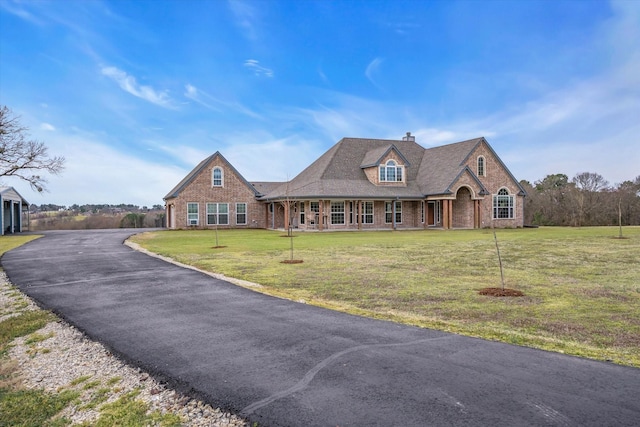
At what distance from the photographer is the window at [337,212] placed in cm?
3328

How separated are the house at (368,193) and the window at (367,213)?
0.28 feet

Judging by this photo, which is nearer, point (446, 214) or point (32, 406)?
point (32, 406)

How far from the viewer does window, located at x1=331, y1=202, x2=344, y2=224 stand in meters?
33.3

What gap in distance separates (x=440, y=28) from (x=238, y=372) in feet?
71.6

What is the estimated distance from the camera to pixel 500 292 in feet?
28.0

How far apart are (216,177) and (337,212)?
1199 centimetres

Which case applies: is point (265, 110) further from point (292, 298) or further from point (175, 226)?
point (292, 298)

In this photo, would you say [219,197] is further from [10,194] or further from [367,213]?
[10,194]

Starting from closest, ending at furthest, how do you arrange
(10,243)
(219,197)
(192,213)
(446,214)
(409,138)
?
(10,243) → (446,214) → (192,213) → (219,197) → (409,138)

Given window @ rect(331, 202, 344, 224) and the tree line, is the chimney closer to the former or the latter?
window @ rect(331, 202, 344, 224)

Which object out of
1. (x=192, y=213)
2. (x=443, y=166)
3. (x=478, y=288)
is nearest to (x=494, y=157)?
(x=443, y=166)

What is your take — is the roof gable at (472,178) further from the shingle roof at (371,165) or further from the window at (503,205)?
the window at (503,205)

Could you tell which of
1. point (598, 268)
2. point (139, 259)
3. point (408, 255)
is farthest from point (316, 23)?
point (598, 268)

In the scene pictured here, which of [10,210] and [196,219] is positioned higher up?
[10,210]
